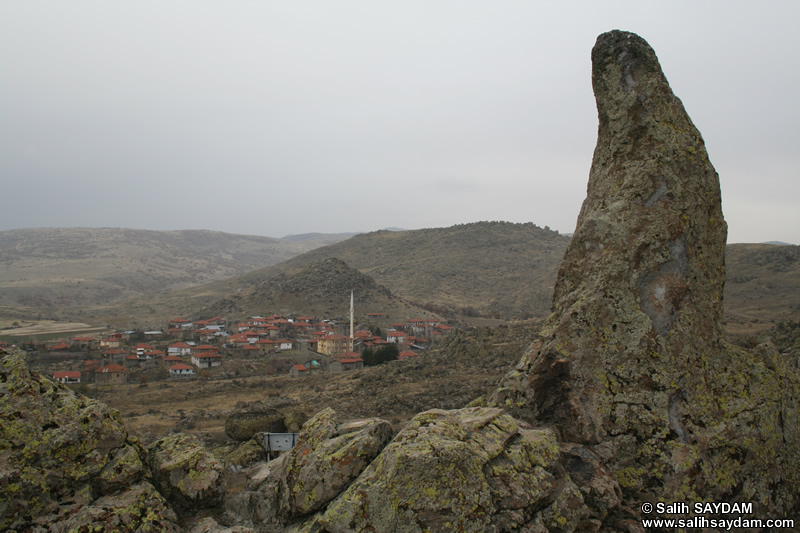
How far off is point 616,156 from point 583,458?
406 centimetres

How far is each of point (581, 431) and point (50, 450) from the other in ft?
17.9

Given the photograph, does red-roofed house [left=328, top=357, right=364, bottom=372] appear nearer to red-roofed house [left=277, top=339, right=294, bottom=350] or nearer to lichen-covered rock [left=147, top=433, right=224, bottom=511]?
red-roofed house [left=277, top=339, right=294, bottom=350]

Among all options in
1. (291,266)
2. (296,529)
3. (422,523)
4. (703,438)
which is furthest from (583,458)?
(291,266)

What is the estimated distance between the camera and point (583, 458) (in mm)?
5789

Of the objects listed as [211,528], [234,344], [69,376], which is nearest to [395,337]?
[234,344]

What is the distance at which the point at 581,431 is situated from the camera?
20.1 ft

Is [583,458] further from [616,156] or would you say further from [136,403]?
[136,403]

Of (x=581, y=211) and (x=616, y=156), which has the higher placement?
(x=616, y=156)

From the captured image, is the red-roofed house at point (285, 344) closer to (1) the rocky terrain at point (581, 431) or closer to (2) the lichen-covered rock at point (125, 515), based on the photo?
(1) the rocky terrain at point (581, 431)

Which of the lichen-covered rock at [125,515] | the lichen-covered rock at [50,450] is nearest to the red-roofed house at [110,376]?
the lichen-covered rock at [50,450]

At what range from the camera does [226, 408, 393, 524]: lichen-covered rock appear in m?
5.20

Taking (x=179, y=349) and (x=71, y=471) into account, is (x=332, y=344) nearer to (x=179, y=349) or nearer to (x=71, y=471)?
(x=179, y=349)

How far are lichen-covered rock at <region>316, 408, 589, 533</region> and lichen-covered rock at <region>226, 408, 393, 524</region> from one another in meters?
0.27

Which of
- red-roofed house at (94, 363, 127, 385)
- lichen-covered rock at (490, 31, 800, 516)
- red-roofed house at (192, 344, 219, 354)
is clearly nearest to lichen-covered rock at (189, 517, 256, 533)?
lichen-covered rock at (490, 31, 800, 516)
